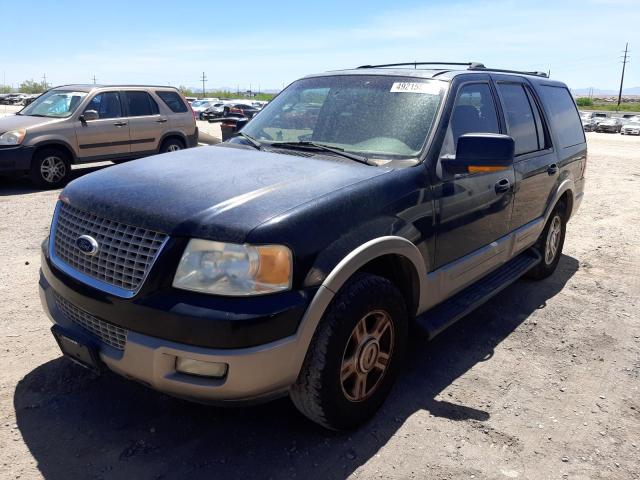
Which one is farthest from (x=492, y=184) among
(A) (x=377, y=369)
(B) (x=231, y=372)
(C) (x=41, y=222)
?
(C) (x=41, y=222)

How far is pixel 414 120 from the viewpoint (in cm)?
342

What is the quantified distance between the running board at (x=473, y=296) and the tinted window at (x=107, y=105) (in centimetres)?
805

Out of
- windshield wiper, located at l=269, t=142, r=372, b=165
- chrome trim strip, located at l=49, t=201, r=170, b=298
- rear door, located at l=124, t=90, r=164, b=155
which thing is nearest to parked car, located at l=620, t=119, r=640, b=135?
rear door, located at l=124, t=90, r=164, b=155

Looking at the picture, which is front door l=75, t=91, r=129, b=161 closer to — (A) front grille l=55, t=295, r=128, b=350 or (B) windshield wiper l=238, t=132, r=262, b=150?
(B) windshield wiper l=238, t=132, r=262, b=150

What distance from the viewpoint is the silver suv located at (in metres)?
9.07

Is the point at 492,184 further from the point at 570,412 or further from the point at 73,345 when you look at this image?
the point at 73,345

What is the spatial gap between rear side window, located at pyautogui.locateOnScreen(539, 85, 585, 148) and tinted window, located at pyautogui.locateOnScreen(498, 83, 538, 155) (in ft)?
1.31

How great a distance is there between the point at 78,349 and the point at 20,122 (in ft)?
26.7

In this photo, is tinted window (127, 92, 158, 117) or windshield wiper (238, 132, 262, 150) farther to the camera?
tinted window (127, 92, 158, 117)

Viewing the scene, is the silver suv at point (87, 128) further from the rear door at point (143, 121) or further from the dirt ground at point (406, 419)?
the dirt ground at point (406, 419)

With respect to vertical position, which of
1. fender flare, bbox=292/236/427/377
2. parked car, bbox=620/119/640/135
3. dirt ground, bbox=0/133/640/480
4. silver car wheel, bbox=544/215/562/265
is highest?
fender flare, bbox=292/236/427/377

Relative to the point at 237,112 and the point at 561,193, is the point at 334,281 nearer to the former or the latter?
the point at 561,193

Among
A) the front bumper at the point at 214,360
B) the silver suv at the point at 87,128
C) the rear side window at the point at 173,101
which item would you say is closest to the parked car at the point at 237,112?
the rear side window at the point at 173,101

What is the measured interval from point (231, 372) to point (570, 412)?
2086mm
